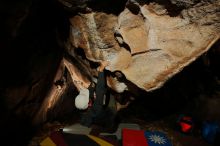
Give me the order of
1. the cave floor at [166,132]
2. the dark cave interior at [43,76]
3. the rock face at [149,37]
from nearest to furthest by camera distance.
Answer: the rock face at [149,37] < the dark cave interior at [43,76] < the cave floor at [166,132]

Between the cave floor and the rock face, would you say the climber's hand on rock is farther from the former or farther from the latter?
the cave floor

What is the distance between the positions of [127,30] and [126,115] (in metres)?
2.94

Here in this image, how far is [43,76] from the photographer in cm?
603

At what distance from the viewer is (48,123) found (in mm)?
7059

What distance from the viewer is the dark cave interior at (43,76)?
4.40 m

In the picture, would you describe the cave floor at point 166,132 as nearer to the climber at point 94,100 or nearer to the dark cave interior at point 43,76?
the dark cave interior at point 43,76

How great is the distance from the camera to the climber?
468 cm

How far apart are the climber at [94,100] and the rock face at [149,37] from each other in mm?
316

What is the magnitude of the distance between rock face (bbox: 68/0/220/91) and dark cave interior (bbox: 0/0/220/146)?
36cm

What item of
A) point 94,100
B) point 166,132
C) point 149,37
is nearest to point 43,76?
point 94,100

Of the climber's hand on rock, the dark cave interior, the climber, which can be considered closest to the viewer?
the dark cave interior

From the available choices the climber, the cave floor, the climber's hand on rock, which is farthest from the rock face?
the cave floor

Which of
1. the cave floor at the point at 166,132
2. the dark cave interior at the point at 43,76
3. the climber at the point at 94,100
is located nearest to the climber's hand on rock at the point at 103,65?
the climber at the point at 94,100

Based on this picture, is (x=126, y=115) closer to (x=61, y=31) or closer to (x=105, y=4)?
(x=61, y=31)
